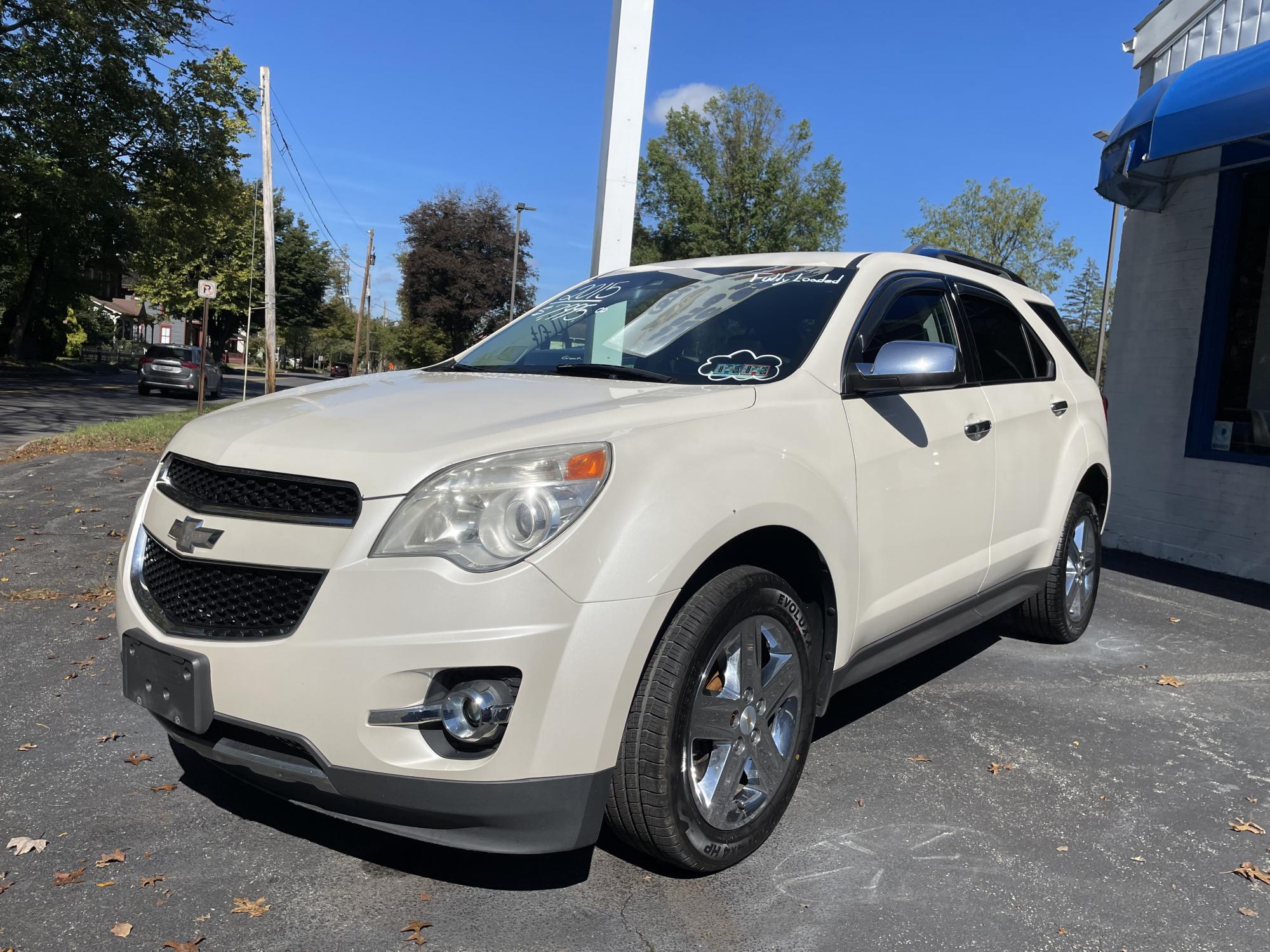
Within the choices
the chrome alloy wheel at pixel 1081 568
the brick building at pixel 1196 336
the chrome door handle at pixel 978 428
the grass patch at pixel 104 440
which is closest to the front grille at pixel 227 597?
the chrome door handle at pixel 978 428

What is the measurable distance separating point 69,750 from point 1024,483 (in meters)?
3.85

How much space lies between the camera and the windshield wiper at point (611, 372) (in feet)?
10.2

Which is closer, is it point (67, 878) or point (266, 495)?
point (266, 495)

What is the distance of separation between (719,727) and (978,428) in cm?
184

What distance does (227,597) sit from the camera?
2.34m

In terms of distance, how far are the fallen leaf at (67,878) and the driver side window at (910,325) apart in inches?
107

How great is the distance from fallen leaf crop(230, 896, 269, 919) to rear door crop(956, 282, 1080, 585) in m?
2.91

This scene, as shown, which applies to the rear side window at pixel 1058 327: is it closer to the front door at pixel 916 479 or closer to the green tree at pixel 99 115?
the front door at pixel 916 479

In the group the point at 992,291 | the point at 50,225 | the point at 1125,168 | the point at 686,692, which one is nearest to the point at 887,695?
the point at 992,291

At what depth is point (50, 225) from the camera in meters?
26.5

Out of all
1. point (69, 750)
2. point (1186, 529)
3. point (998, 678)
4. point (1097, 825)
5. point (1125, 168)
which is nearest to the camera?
point (1097, 825)

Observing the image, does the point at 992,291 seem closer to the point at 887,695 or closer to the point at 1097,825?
the point at 887,695

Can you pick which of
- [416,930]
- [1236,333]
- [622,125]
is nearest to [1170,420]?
[1236,333]

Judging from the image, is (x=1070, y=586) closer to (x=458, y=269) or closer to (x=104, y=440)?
(x=104, y=440)
